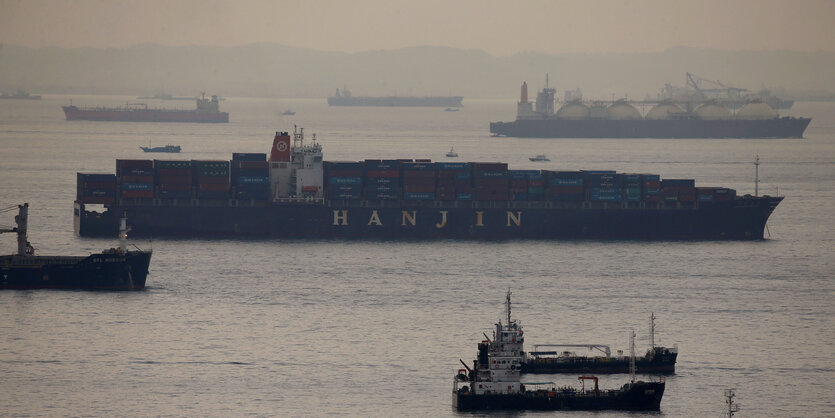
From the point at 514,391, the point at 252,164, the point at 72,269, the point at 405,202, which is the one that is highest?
the point at 252,164

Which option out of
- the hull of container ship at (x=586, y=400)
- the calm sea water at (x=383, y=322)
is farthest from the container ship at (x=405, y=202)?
the hull of container ship at (x=586, y=400)

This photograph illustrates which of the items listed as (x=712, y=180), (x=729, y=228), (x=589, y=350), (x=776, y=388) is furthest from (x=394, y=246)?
(x=712, y=180)

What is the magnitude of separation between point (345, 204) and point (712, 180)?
75381 millimetres

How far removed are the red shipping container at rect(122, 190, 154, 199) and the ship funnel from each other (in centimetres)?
1074

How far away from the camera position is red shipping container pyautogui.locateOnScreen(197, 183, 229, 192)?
10725cm

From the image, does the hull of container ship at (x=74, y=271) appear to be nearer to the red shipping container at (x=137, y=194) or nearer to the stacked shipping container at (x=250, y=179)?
the red shipping container at (x=137, y=194)

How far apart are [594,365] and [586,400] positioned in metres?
6.37

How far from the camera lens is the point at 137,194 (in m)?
107

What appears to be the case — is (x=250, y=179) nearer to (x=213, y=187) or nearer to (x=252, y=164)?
(x=252, y=164)

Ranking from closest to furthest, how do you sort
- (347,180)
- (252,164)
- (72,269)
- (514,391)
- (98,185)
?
1. (514,391)
2. (72,269)
3. (98,185)
4. (347,180)
5. (252,164)

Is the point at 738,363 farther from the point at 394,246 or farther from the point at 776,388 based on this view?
the point at 394,246

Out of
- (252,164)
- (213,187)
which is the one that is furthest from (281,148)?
(213,187)

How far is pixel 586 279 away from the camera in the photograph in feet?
287

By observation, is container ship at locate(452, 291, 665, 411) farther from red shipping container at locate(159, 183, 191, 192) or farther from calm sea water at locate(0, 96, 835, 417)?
red shipping container at locate(159, 183, 191, 192)
